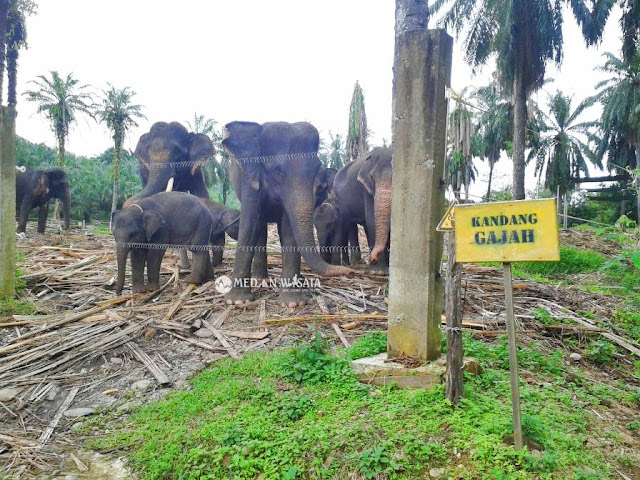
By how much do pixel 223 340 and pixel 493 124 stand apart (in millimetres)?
38178

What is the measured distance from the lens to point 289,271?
782 cm

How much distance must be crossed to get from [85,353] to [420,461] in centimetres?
441

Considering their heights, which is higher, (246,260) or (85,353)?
(246,260)

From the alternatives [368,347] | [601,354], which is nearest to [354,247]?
[368,347]

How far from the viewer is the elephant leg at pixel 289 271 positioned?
296 inches

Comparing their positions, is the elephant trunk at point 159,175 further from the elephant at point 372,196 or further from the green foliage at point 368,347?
the green foliage at point 368,347

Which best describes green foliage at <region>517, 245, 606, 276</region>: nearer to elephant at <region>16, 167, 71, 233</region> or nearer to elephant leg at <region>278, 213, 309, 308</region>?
elephant leg at <region>278, 213, 309, 308</region>

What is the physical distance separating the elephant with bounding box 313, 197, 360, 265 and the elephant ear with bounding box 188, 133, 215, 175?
319 cm

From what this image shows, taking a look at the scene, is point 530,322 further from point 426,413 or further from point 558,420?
point 426,413

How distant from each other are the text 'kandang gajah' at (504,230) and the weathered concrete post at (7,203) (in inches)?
289

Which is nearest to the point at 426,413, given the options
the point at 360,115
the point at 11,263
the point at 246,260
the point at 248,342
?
the point at 248,342

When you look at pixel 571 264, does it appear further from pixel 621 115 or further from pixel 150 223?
pixel 621 115

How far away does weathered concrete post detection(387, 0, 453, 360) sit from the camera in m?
4.85

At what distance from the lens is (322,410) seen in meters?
4.27
